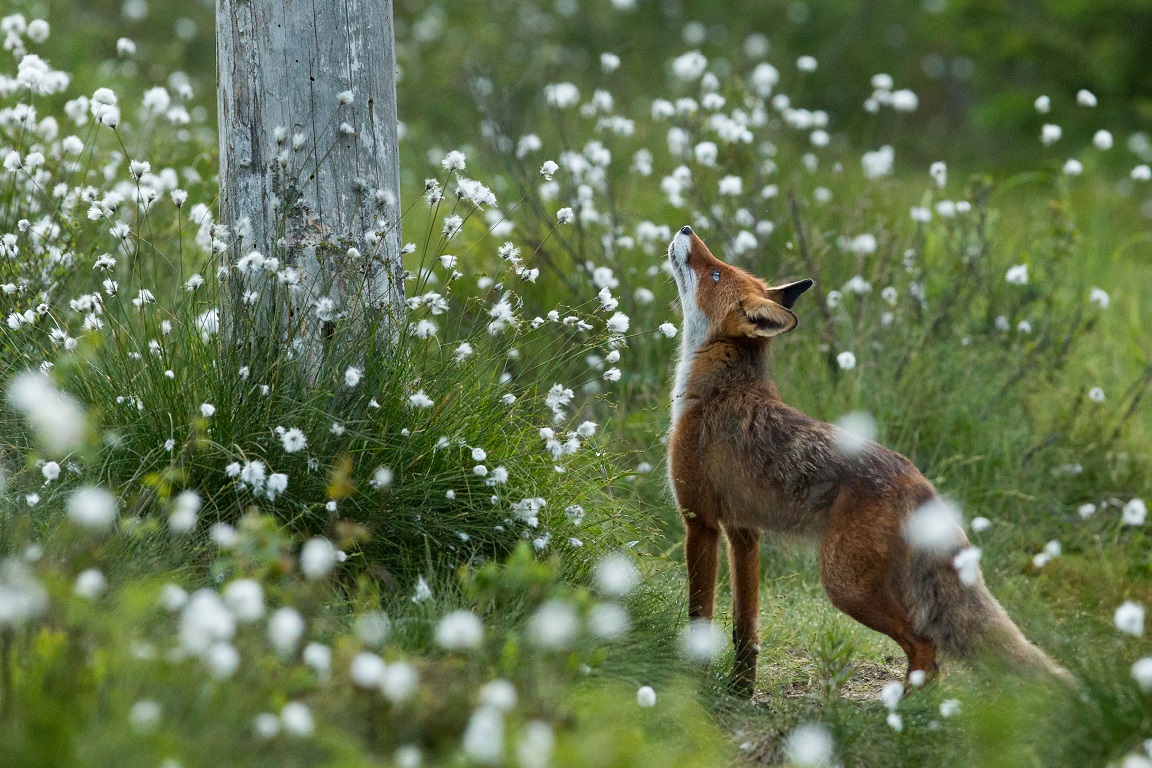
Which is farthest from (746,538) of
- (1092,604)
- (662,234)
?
(662,234)

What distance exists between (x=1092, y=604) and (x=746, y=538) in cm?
219

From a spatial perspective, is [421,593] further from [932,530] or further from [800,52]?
[800,52]

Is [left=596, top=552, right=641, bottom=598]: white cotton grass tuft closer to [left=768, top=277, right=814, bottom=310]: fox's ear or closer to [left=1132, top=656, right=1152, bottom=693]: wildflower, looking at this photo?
[left=768, top=277, right=814, bottom=310]: fox's ear

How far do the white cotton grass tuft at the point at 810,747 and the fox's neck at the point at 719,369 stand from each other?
148cm

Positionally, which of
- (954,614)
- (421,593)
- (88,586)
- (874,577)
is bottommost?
(954,614)

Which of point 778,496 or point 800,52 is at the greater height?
point 778,496

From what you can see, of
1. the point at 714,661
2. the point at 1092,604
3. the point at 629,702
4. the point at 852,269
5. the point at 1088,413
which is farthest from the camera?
the point at 852,269

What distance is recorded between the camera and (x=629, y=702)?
3.48 m

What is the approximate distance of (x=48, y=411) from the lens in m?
2.88

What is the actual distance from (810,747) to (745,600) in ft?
4.83

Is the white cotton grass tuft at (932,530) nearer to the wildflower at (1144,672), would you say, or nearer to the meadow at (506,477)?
the meadow at (506,477)

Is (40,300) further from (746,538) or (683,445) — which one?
(746,538)

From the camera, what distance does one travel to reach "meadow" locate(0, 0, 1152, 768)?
2.82 metres

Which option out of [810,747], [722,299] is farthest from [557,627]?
[722,299]
